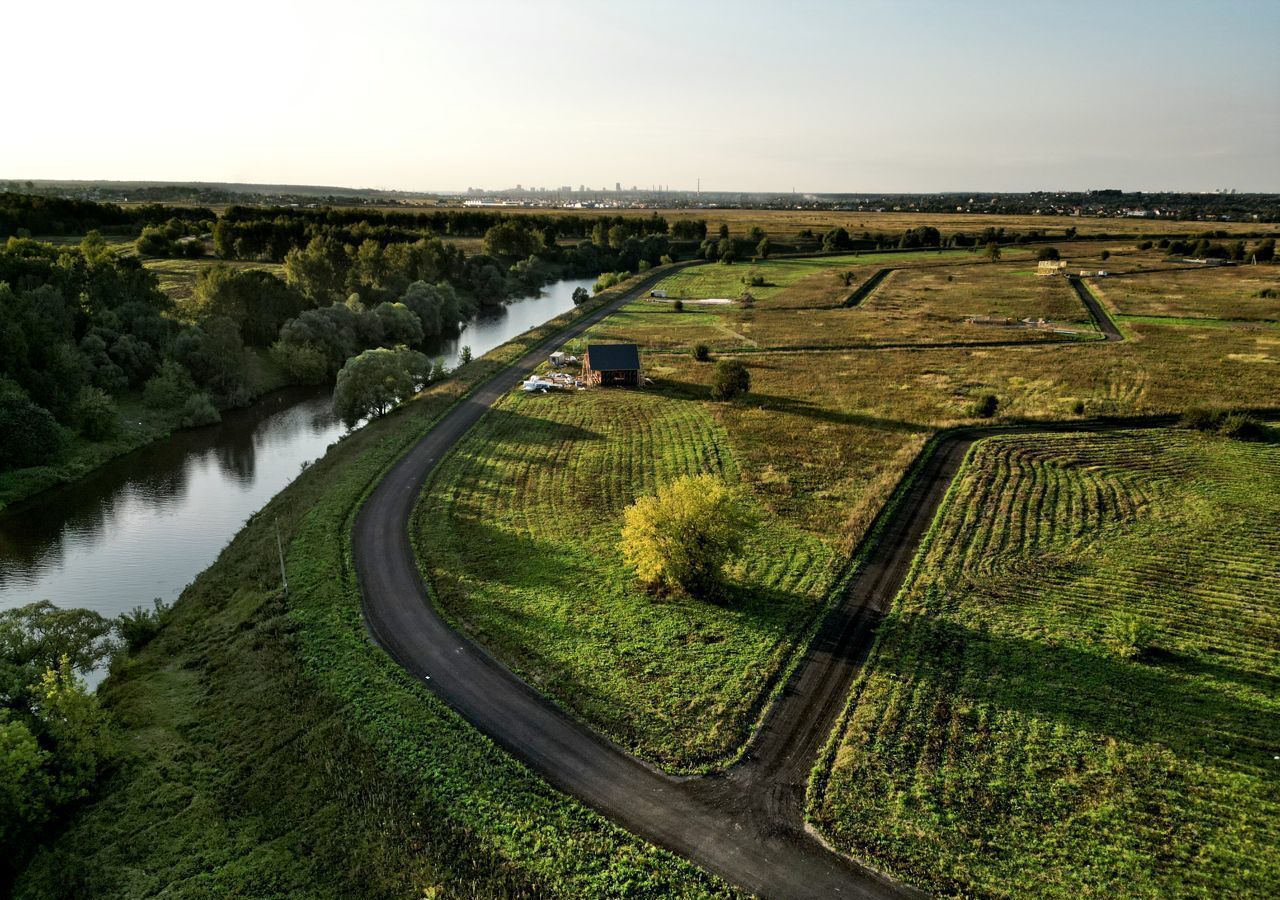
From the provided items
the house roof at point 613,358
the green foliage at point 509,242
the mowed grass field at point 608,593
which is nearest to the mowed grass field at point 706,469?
the mowed grass field at point 608,593

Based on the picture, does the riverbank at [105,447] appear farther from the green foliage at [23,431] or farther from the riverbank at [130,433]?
the green foliage at [23,431]

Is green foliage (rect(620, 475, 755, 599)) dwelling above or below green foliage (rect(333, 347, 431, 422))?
below

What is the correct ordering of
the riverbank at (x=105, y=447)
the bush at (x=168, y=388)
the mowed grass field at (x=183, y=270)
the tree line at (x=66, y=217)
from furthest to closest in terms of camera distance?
the tree line at (x=66, y=217)
the mowed grass field at (x=183, y=270)
the bush at (x=168, y=388)
the riverbank at (x=105, y=447)

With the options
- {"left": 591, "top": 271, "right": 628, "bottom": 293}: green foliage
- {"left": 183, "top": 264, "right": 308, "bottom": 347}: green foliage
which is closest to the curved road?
{"left": 183, "top": 264, "right": 308, "bottom": 347}: green foliage

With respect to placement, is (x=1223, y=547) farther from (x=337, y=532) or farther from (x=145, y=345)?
(x=145, y=345)

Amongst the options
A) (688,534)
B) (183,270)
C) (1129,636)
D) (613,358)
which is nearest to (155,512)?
(688,534)

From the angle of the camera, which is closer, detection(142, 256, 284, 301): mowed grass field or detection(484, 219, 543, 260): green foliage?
detection(142, 256, 284, 301): mowed grass field

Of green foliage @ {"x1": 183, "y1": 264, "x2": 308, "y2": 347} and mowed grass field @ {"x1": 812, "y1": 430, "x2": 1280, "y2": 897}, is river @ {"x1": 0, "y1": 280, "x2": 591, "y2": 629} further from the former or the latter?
mowed grass field @ {"x1": 812, "y1": 430, "x2": 1280, "y2": 897}
